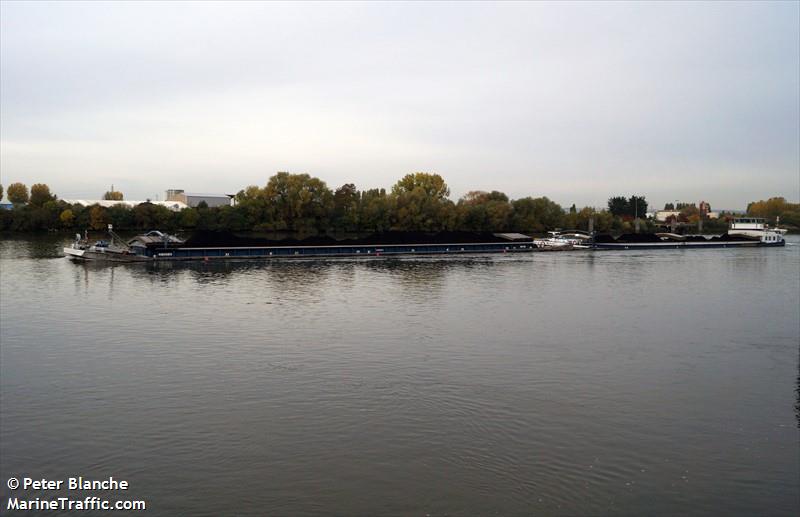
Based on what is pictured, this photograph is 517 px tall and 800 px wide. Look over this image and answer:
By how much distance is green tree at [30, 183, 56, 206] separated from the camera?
123m

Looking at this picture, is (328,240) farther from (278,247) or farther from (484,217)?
(484,217)

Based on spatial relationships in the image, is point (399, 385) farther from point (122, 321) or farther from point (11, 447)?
point (122, 321)

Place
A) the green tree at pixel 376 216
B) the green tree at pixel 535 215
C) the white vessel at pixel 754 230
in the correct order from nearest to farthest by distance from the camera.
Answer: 1. the white vessel at pixel 754 230
2. the green tree at pixel 376 216
3. the green tree at pixel 535 215

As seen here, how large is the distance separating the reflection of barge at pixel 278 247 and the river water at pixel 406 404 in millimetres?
24255

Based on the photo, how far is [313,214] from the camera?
324 ft

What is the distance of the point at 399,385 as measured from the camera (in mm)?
16562

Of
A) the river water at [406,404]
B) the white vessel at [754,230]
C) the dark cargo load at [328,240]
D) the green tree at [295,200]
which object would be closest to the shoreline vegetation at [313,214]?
the green tree at [295,200]

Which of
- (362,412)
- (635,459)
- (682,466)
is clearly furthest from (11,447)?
(682,466)

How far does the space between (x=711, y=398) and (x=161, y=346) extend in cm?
1771

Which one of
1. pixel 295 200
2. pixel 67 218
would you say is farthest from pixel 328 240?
pixel 67 218

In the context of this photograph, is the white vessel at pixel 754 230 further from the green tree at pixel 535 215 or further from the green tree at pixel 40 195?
the green tree at pixel 40 195

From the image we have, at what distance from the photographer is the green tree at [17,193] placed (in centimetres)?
14725

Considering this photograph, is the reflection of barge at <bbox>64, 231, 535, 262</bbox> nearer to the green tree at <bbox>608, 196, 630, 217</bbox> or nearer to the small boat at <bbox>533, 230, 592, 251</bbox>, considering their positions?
the small boat at <bbox>533, 230, 592, 251</bbox>

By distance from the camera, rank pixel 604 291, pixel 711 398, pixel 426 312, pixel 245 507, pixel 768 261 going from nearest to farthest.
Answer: pixel 245 507
pixel 711 398
pixel 426 312
pixel 604 291
pixel 768 261
